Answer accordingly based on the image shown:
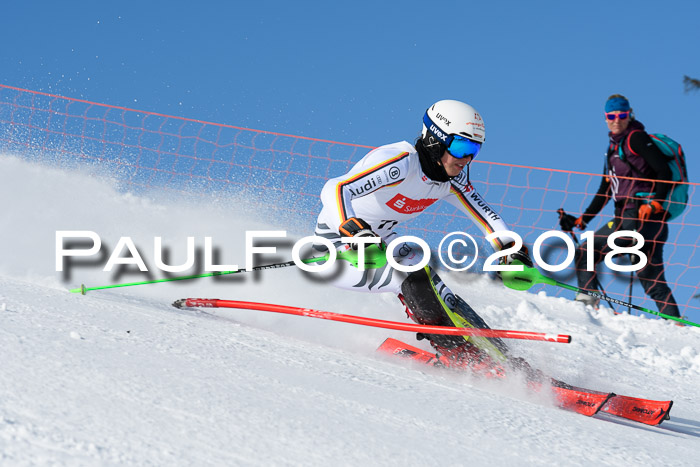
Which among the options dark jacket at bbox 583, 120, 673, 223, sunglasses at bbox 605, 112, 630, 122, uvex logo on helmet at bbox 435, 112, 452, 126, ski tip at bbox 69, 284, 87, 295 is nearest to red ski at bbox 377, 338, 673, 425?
uvex logo on helmet at bbox 435, 112, 452, 126

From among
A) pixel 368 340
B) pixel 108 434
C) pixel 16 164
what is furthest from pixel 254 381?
pixel 16 164

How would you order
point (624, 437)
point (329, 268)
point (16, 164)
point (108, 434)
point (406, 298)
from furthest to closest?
point (16, 164) < point (329, 268) < point (406, 298) < point (624, 437) < point (108, 434)

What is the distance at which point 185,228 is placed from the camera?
6562mm

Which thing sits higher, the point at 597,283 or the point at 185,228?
the point at 185,228

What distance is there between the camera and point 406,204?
12.7 ft

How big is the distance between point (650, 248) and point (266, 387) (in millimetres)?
4426

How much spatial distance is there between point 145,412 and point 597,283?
5.27 metres

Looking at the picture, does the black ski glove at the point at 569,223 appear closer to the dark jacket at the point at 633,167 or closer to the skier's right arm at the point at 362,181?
the dark jacket at the point at 633,167

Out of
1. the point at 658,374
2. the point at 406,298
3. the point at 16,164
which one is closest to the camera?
the point at 406,298

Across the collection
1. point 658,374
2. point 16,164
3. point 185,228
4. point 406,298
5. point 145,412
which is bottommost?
point 658,374

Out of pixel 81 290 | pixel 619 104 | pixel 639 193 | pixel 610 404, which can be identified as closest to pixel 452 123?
pixel 610 404

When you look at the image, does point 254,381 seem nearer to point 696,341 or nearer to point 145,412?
point 145,412

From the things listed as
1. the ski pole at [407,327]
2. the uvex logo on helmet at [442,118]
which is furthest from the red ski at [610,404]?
the uvex logo on helmet at [442,118]

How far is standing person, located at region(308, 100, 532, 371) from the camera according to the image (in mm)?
3508
